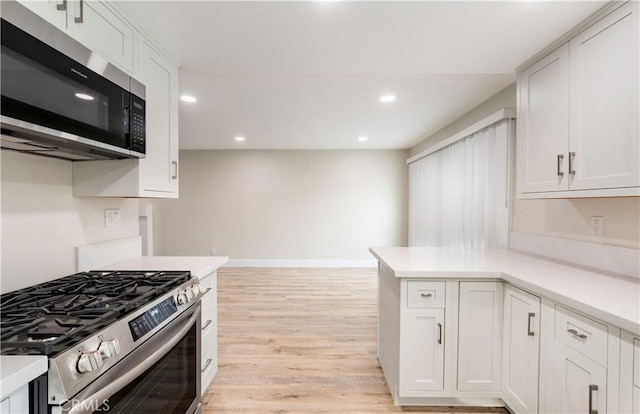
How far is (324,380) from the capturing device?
2242 millimetres

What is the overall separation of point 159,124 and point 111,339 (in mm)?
1417

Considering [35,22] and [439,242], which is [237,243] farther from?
[35,22]

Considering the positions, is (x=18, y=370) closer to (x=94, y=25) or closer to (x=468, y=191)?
(x=94, y=25)

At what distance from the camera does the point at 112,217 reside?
1.96m

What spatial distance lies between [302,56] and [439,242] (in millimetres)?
3391

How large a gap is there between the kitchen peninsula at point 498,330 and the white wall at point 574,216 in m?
0.25

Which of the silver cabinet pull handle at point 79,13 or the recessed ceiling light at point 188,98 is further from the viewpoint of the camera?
the recessed ceiling light at point 188,98

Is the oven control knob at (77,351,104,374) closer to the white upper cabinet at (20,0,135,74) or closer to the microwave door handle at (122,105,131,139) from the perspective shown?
the microwave door handle at (122,105,131,139)

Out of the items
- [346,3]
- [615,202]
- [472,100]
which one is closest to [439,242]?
[472,100]

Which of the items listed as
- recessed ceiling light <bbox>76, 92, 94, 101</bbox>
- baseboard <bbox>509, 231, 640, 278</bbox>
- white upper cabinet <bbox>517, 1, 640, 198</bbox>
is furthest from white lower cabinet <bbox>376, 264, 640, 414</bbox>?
recessed ceiling light <bbox>76, 92, 94, 101</bbox>

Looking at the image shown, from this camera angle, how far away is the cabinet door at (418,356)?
1.83 meters

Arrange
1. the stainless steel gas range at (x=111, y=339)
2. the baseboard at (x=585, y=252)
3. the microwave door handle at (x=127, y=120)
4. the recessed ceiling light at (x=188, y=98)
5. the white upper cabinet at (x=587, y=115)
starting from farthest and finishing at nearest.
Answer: the recessed ceiling light at (x=188, y=98)
the baseboard at (x=585, y=252)
the microwave door handle at (x=127, y=120)
the white upper cabinet at (x=587, y=115)
the stainless steel gas range at (x=111, y=339)

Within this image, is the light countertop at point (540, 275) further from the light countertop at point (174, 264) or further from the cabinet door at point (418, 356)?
the light countertop at point (174, 264)

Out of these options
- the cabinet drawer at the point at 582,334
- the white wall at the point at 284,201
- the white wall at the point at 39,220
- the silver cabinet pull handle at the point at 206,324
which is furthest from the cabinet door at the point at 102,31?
the white wall at the point at 284,201
